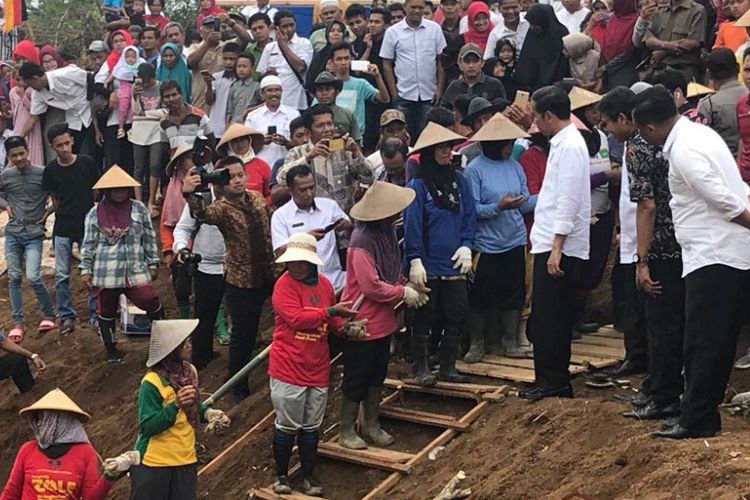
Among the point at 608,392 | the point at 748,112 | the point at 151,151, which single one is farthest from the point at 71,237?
the point at 748,112

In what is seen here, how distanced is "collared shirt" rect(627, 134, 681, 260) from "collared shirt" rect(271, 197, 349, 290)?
3022 millimetres

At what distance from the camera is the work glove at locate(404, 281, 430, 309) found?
8586 mm

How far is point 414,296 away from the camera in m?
8.61

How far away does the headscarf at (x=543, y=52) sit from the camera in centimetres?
1274

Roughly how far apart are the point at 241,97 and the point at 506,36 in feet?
10.9

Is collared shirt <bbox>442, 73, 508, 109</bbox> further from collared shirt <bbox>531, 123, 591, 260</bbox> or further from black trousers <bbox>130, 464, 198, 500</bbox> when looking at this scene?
black trousers <bbox>130, 464, 198, 500</bbox>

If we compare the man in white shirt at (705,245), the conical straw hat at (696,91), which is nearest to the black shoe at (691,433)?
the man in white shirt at (705,245)

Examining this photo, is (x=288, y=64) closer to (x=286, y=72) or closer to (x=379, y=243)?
(x=286, y=72)

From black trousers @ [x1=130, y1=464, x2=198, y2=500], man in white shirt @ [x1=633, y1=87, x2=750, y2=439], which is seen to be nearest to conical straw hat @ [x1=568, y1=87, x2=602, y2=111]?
man in white shirt @ [x1=633, y1=87, x2=750, y2=439]

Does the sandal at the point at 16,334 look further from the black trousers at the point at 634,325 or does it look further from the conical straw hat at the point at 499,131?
the black trousers at the point at 634,325

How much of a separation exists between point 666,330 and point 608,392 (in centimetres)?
130

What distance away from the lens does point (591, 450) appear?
7410 mm

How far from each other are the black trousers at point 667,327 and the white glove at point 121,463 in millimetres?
3504

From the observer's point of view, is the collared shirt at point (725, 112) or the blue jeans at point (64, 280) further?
the blue jeans at point (64, 280)
